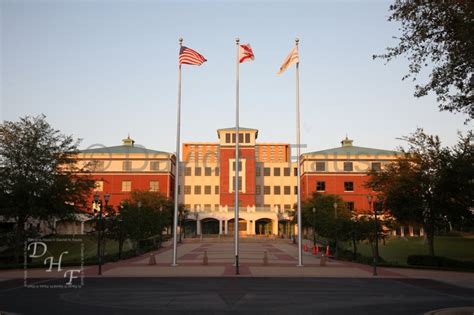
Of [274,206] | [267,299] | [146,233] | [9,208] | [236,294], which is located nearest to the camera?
[267,299]

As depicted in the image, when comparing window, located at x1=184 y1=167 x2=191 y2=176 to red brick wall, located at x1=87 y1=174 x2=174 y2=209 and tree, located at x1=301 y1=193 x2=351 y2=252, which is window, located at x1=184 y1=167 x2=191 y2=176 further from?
tree, located at x1=301 y1=193 x2=351 y2=252

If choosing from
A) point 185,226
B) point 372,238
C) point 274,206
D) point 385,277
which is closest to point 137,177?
point 185,226

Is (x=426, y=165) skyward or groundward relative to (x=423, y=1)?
groundward

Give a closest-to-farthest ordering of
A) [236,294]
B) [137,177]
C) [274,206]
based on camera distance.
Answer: [236,294] < [137,177] < [274,206]

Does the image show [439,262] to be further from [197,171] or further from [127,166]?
[197,171]

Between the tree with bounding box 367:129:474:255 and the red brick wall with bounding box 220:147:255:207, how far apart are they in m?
53.7

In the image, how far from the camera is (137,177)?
8756 cm

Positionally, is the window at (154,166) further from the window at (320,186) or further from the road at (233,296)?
the road at (233,296)

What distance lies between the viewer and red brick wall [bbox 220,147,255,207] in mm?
92062

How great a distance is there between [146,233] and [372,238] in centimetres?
2144

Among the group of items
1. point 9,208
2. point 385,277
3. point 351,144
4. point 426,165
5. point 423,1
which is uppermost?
point 351,144

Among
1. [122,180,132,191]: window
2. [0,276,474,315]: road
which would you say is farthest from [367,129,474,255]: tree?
[122,180,132,191]: window

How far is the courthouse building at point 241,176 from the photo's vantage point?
284 ft

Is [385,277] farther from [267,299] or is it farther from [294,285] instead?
[267,299]
